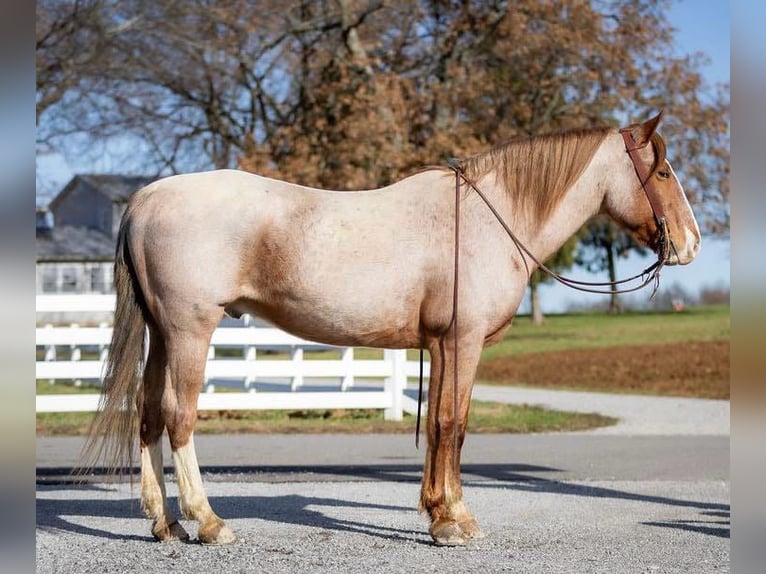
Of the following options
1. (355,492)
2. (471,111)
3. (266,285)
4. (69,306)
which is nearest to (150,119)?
(471,111)

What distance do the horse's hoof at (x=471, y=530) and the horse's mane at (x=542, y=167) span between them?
75.5 inches

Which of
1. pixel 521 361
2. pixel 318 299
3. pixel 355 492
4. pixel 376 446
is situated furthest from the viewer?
pixel 521 361

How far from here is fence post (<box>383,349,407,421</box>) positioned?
44.2 ft

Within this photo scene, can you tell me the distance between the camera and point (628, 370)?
81.3ft

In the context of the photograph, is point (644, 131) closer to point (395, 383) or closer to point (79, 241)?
point (395, 383)

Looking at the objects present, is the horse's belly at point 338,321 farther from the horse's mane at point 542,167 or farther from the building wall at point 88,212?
the building wall at point 88,212

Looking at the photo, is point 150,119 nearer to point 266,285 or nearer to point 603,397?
point 603,397

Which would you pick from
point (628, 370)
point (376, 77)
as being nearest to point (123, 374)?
point (376, 77)

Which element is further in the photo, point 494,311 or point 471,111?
point 471,111

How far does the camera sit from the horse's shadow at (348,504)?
253 inches

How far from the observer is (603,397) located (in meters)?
18.2

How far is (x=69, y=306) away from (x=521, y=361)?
1623cm

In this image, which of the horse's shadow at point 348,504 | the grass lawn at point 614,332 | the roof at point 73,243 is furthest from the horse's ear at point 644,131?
the roof at point 73,243

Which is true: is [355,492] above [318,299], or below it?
below
